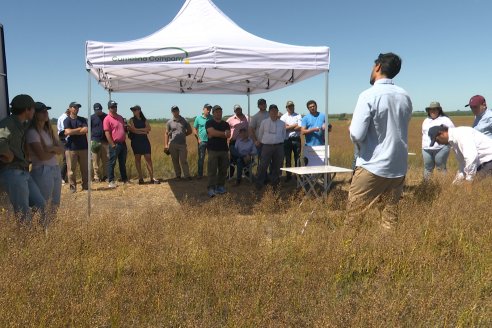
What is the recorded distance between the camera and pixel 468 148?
4.54 meters

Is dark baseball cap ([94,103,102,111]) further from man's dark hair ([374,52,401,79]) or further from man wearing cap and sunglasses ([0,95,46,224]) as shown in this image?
man's dark hair ([374,52,401,79])

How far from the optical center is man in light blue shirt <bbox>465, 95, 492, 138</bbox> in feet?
19.6

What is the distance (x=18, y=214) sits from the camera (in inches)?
142

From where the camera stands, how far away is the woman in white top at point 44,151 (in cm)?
396

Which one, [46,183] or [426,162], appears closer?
[46,183]

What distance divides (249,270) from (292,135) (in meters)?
6.08

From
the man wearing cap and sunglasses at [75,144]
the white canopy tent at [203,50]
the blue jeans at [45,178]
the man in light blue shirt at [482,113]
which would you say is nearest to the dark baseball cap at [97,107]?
the man wearing cap and sunglasses at [75,144]

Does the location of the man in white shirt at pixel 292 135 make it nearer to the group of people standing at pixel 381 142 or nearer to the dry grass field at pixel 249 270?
the dry grass field at pixel 249 270

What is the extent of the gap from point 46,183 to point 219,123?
3.76 m

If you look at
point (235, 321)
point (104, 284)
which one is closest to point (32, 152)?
point (104, 284)

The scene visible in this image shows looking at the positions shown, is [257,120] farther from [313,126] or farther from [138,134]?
[138,134]

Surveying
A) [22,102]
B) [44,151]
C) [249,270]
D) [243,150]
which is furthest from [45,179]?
[243,150]

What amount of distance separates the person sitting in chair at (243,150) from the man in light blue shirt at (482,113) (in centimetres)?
403

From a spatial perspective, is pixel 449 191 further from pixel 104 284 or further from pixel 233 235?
pixel 104 284
